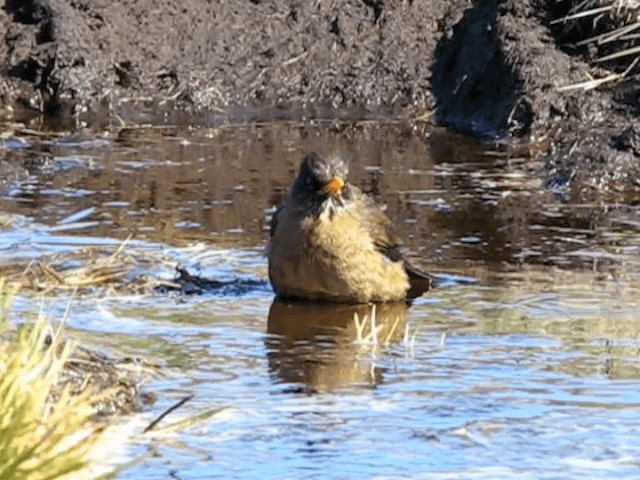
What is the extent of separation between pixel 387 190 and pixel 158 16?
410 centimetres

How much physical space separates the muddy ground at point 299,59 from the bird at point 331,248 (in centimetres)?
459

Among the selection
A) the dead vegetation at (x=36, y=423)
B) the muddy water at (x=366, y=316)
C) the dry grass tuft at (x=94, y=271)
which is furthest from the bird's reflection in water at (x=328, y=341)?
the dead vegetation at (x=36, y=423)

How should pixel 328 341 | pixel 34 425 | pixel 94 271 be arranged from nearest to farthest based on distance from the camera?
pixel 34 425
pixel 328 341
pixel 94 271

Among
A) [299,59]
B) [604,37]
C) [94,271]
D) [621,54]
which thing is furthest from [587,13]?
[94,271]

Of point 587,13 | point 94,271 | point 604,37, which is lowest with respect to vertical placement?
point 94,271

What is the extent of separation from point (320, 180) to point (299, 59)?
20.5ft

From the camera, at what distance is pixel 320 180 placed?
811 cm

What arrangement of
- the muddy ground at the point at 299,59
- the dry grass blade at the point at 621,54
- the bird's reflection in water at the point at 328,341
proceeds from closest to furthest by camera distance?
the bird's reflection in water at the point at 328,341 < the dry grass blade at the point at 621,54 < the muddy ground at the point at 299,59

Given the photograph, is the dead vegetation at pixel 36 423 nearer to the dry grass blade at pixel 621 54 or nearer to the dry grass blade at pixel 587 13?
the dry grass blade at pixel 621 54

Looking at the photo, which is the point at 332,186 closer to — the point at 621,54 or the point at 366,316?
the point at 366,316

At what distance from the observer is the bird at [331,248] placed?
7.96m

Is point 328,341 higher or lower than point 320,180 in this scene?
lower

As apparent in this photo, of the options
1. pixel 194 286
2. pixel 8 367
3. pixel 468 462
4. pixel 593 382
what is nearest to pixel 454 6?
pixel 194 286

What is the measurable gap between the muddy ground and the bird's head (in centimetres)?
461
